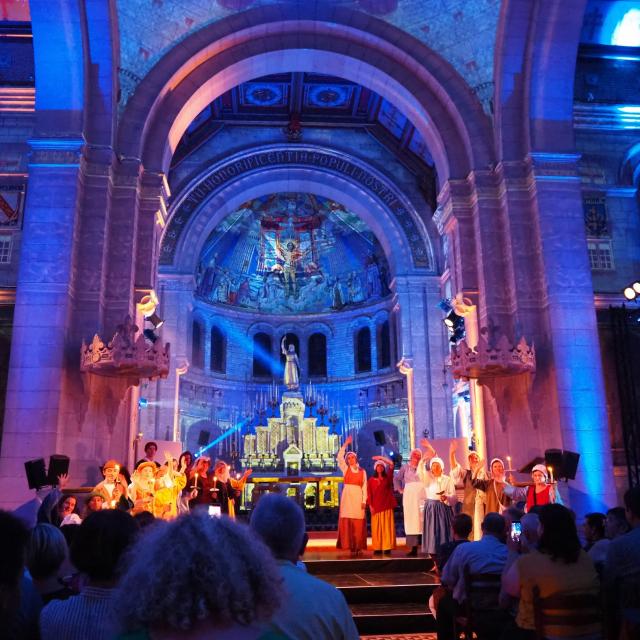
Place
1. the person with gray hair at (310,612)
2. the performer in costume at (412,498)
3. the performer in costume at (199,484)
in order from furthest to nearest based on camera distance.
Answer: the performer in costume at (412,498) < the performer in costume at (199,484) < the person with gray hair at (310,612)

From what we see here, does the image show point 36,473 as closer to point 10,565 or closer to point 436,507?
point 436,507

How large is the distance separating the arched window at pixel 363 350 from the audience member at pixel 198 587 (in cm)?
2464

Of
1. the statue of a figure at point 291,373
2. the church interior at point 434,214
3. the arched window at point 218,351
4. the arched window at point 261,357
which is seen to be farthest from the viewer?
the arched window at point 261,357

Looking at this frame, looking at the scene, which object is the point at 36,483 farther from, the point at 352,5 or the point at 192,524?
the point at 352,5

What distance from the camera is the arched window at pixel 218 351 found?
25.8m

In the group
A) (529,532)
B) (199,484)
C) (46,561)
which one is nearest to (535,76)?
(199,484)

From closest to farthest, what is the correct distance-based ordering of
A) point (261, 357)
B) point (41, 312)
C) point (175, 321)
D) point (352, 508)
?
point (352, 508)
point (41, 312)
point (175, 321)
point (261, 357)

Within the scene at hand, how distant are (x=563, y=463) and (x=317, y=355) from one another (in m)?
18.1

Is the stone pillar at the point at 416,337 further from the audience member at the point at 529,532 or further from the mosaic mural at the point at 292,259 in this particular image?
the audience member at the point at 529,532

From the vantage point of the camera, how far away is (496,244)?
12.4 m

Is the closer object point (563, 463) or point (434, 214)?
point (563, 463)

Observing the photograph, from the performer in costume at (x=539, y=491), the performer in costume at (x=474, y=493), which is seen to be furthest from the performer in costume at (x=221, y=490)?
the performer in costume at (x=539, y=491)

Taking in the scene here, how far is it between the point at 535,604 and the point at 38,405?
886cm

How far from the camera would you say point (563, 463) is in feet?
31.6
